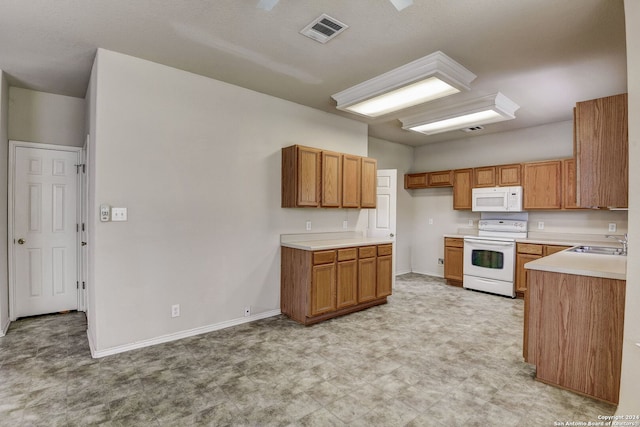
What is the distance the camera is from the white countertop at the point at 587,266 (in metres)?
2.21

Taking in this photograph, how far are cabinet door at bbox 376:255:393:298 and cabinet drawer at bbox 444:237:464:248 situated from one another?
6.25 ft

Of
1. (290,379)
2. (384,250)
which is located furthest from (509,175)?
(290,379)

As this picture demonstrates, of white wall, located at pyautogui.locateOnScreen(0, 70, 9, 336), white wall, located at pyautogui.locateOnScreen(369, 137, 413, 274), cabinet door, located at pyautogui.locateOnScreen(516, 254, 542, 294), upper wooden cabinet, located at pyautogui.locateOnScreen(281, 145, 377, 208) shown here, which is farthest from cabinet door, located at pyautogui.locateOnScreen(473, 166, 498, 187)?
white wall, located at pyautogui.locateOnScreen(0, 70, 9, 336)

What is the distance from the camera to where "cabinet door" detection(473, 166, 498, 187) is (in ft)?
18.2

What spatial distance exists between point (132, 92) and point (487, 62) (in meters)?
3.39

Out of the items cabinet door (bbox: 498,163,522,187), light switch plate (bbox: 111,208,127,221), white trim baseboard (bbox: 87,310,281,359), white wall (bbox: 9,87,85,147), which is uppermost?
white wall (bbox: 9,87,85,147)

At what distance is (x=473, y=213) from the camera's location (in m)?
6.13

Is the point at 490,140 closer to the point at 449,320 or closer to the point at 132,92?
the point at 449,320

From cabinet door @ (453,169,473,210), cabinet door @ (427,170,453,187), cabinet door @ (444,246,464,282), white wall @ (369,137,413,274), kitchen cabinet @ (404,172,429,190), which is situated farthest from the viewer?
kitchen cabinet @ (404,172,429,190)

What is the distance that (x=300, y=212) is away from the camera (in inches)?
171

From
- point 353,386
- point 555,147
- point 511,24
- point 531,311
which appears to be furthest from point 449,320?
point 555,147

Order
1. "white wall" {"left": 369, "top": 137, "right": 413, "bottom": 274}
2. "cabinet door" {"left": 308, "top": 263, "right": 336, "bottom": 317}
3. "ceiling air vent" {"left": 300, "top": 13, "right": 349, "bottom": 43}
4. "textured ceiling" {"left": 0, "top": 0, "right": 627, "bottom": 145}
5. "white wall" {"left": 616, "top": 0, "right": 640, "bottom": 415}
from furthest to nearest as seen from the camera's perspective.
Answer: "white wall" {"left": 369, "top": 137, "right": 413, "bottom": 274}
"cabinet door" {"left": 308, "top": 263, "right": 336, "bottom": 317}
"ceiling air vent" {"left": 300, "top": 13, "right": 349, "bottom": 43}
"textured ceiling" {"left": 0, "top": 0, "right": 627, "bottom": 145}
"white wall" {"left": 616, "top": 0, "right": 640, "bottom": 415}

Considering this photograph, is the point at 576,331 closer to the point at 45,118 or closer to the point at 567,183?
the point at 567,183

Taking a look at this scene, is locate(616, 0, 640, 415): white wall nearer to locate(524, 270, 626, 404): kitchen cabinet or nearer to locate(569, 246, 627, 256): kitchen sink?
locate(524, 270, 626, 404): kitchen cabinet
